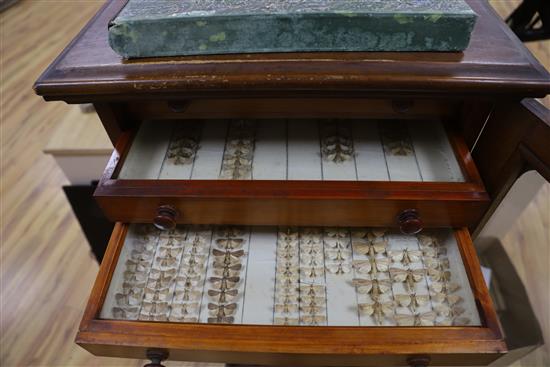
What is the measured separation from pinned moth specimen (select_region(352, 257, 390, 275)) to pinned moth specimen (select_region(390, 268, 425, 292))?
0.04ft

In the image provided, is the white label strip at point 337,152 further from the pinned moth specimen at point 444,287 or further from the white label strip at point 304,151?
the pinned moth specimen at point 444,287

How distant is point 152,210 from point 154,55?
206 mm

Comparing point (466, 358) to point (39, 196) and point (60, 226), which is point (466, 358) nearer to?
point (60, 226)

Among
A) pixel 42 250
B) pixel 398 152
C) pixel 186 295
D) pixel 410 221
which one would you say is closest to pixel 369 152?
pixel 398 152

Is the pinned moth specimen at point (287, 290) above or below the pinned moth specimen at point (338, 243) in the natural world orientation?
below

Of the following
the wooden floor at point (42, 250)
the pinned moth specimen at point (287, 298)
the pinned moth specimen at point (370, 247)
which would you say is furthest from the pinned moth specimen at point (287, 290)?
the wooden floor at point (42, 250)

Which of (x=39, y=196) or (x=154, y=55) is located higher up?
(x=39, y=196)

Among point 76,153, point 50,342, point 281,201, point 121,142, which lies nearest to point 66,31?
point 76,153

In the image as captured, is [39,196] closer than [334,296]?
No

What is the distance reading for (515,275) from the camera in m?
0.94

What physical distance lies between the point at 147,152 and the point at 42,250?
2.58 feet

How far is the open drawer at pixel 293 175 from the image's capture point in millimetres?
522

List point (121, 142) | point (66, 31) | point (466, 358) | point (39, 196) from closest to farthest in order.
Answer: point (466, 358) → point (121, 142) → point (39, 196) → point (66, 31)

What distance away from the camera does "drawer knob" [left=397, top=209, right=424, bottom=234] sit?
0.53 m
